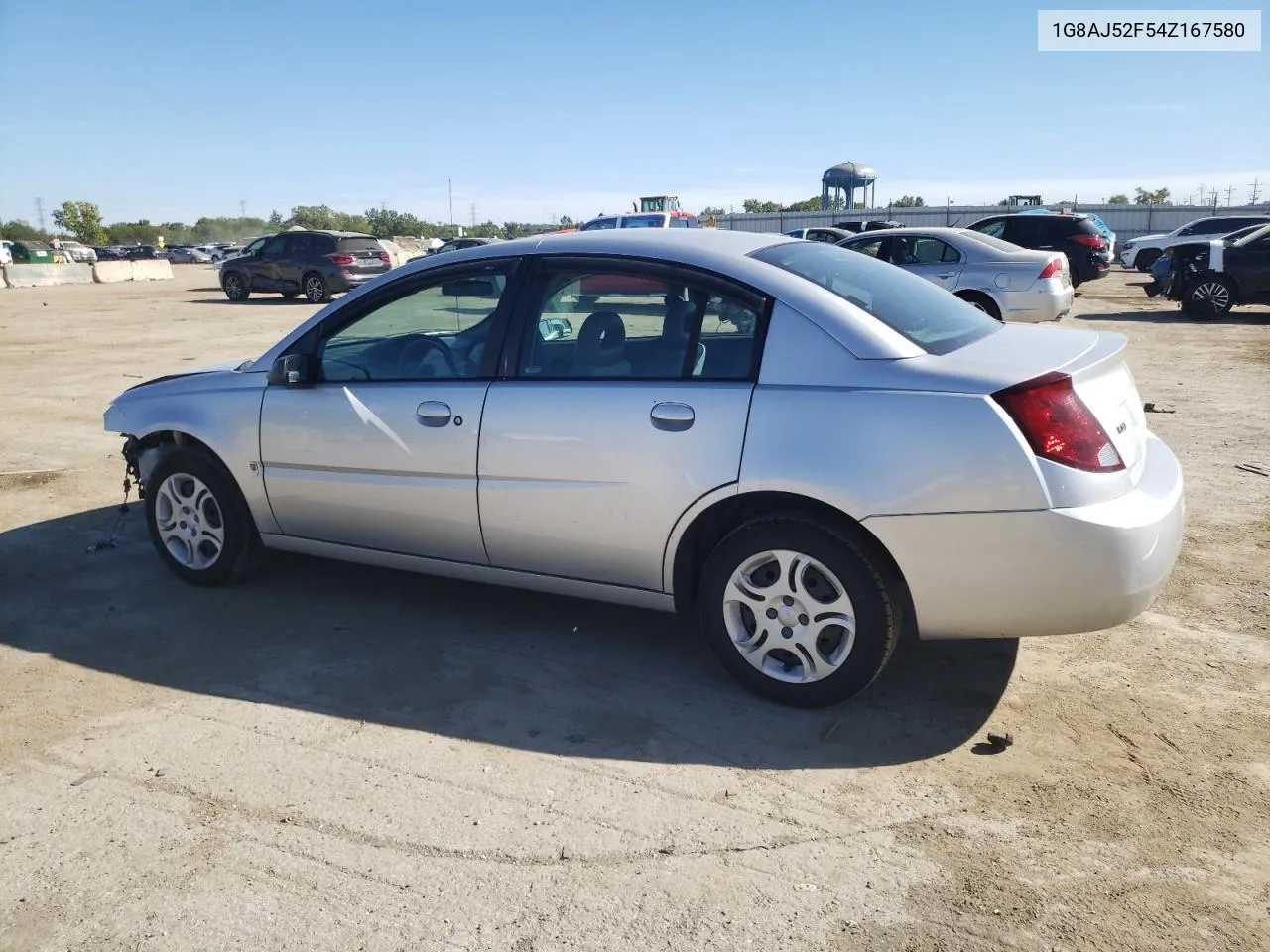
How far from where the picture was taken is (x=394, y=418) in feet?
13.9

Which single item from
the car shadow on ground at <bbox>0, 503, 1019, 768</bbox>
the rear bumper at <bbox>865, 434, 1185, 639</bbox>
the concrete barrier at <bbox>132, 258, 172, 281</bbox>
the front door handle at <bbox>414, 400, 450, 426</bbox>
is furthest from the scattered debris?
the concrete barrier at <bbox>132, 258, 172, 281</bbox>

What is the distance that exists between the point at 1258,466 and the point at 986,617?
15.6 feet

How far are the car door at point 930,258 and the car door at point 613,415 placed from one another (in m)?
9.86

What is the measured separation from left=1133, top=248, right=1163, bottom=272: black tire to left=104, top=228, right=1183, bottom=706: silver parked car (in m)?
31.4

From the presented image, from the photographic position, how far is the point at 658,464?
3.65m

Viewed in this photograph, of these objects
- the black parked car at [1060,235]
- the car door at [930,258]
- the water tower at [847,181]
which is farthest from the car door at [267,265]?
the water tower at [847,181]

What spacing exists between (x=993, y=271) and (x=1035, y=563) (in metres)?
10.7

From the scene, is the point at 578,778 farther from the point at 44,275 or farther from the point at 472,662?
the point at 44,275

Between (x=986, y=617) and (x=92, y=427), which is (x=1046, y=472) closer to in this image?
(x=986, y=617)

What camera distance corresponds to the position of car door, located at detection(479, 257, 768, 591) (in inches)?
142

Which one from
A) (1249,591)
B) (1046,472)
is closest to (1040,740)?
(1046,472)

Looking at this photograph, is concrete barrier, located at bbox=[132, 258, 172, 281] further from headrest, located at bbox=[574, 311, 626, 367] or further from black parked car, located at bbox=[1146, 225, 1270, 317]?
headrest, located at bbox=[574, 311, 626, 367]

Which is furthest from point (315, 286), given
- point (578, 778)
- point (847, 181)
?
point (847, 181)

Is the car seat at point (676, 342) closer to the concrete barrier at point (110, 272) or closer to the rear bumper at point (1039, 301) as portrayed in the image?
the rear bumper at point (1039, 301)
